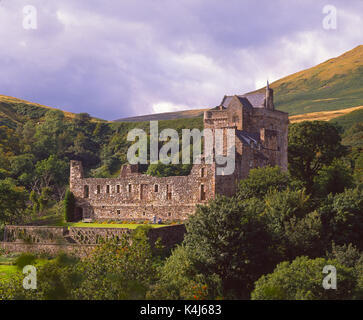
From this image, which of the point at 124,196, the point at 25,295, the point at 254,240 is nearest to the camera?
the point at 25,295

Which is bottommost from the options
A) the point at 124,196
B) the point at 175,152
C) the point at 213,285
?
the point at 213,285

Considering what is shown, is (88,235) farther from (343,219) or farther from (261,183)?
(343,219)

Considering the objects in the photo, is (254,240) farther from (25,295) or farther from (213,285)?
(25,295)

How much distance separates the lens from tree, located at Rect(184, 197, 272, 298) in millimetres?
34219

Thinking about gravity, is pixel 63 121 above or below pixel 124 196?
above

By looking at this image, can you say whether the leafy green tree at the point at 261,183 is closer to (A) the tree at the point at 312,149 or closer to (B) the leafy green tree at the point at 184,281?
(A) the tree at the point at 312,149

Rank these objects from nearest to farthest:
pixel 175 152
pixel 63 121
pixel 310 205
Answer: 1. pixel 310 205
2. pixel 175 152
3. pixel 63 121

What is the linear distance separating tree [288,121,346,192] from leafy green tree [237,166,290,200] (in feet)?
36.3

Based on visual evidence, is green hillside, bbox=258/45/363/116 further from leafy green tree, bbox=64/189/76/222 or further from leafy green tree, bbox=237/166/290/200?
leafy green tree, bbox=237/166/290/200

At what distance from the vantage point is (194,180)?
49000 mm

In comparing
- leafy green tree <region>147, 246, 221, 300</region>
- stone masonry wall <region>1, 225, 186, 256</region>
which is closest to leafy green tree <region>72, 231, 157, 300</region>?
leafy green tree <region>147, 246, 221, 300</region>

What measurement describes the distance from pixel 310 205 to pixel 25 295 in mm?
24046
